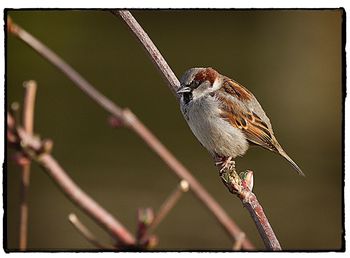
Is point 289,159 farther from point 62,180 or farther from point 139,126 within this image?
point 62,180

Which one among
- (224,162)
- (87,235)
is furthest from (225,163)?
(87,235)

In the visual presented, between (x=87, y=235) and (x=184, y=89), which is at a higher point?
(x=184, y=89)

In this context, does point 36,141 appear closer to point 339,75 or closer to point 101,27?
point 101,27

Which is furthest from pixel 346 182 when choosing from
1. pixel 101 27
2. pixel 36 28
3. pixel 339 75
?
pixel 36 28

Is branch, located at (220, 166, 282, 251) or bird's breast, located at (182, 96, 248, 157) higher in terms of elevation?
bird's breast, located at (182, 96, 248, 157)

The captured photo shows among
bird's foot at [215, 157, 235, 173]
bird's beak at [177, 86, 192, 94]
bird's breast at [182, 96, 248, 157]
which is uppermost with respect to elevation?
bird's beak at [177, 86, 192, 94]

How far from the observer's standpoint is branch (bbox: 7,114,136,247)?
1095 millimetres

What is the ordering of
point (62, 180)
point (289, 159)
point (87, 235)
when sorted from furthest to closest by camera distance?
1. point (289, 159)
2. point (87, 235)
3. point (62, 180)

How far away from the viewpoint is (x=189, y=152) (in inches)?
61.4

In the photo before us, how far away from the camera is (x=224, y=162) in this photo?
55.9 inches

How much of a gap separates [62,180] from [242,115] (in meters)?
0.50

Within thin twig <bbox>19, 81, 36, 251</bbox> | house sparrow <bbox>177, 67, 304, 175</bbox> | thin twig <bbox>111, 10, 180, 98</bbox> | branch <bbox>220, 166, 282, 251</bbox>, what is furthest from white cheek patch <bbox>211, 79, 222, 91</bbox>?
thin twig <bbox>19, 81, 36, 251</bbox>

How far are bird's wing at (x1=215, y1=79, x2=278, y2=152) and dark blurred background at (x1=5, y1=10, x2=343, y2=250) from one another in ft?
0.12

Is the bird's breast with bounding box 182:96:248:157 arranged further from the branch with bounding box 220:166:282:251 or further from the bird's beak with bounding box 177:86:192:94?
the branch with bounding box 220:166:282:251
